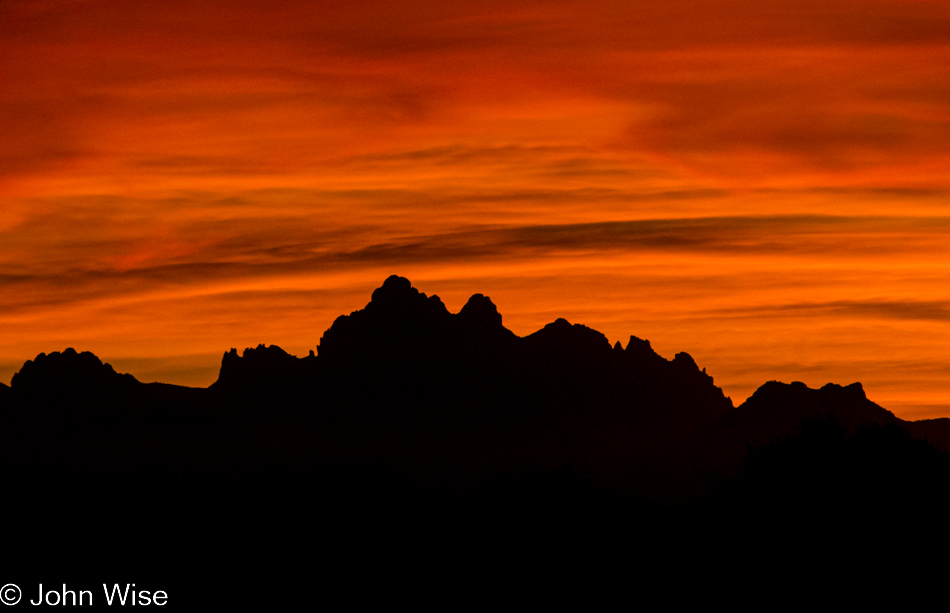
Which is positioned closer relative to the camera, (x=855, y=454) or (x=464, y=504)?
(x=855, y=454)

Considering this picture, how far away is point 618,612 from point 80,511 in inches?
3618

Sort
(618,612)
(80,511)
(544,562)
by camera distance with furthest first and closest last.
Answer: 1. (80,511)
2. (544,562)
3. (618,612)

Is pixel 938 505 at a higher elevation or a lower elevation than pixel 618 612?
higher

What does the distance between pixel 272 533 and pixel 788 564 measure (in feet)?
158

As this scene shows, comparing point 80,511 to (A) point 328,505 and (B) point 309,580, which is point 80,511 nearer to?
(A) point 328,505

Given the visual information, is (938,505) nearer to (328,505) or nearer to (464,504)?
(464,504)

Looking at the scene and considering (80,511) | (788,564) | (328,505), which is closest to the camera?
(788,564)

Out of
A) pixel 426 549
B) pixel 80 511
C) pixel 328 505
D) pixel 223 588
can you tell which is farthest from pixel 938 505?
pixel 80 511

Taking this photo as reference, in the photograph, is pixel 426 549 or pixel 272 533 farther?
pixel 272 533

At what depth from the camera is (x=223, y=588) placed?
7738 centimetres

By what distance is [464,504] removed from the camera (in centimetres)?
9912

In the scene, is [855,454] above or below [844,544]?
above

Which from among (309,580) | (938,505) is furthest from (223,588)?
(938,505)

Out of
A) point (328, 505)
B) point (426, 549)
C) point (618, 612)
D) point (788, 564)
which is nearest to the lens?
point (788, 564)
